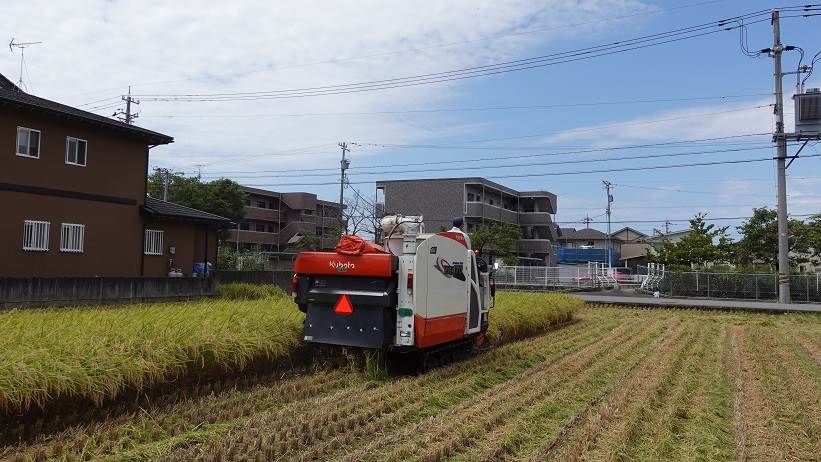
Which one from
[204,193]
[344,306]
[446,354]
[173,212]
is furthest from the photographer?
[204,193]

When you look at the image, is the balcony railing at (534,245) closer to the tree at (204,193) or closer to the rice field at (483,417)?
the tree at (204,193)

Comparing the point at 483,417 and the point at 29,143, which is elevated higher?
the point at 29,143

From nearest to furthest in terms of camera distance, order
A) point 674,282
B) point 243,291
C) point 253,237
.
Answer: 1. point 243,291
2. point 674,282
3. point 253,237

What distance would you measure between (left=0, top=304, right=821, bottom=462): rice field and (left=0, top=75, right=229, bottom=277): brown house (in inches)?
501

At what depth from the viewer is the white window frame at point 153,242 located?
2062cm

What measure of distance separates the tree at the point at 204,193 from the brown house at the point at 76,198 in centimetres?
2337

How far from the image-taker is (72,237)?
17922mm

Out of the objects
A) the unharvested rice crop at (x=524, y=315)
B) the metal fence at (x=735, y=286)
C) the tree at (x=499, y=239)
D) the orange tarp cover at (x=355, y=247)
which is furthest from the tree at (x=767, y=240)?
the orange tarp cover at (x=355, y=247)

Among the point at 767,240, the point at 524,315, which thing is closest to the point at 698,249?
the point at 767,240

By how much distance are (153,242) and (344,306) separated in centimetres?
1510

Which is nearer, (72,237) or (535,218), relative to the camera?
(72,237)

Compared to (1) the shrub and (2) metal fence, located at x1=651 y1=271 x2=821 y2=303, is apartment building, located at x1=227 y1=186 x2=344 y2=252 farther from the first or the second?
(1) the shrub

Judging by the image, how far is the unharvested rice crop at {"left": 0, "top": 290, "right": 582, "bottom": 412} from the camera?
16.5 ft

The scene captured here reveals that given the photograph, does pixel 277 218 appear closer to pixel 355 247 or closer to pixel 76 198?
pixel 76 198
